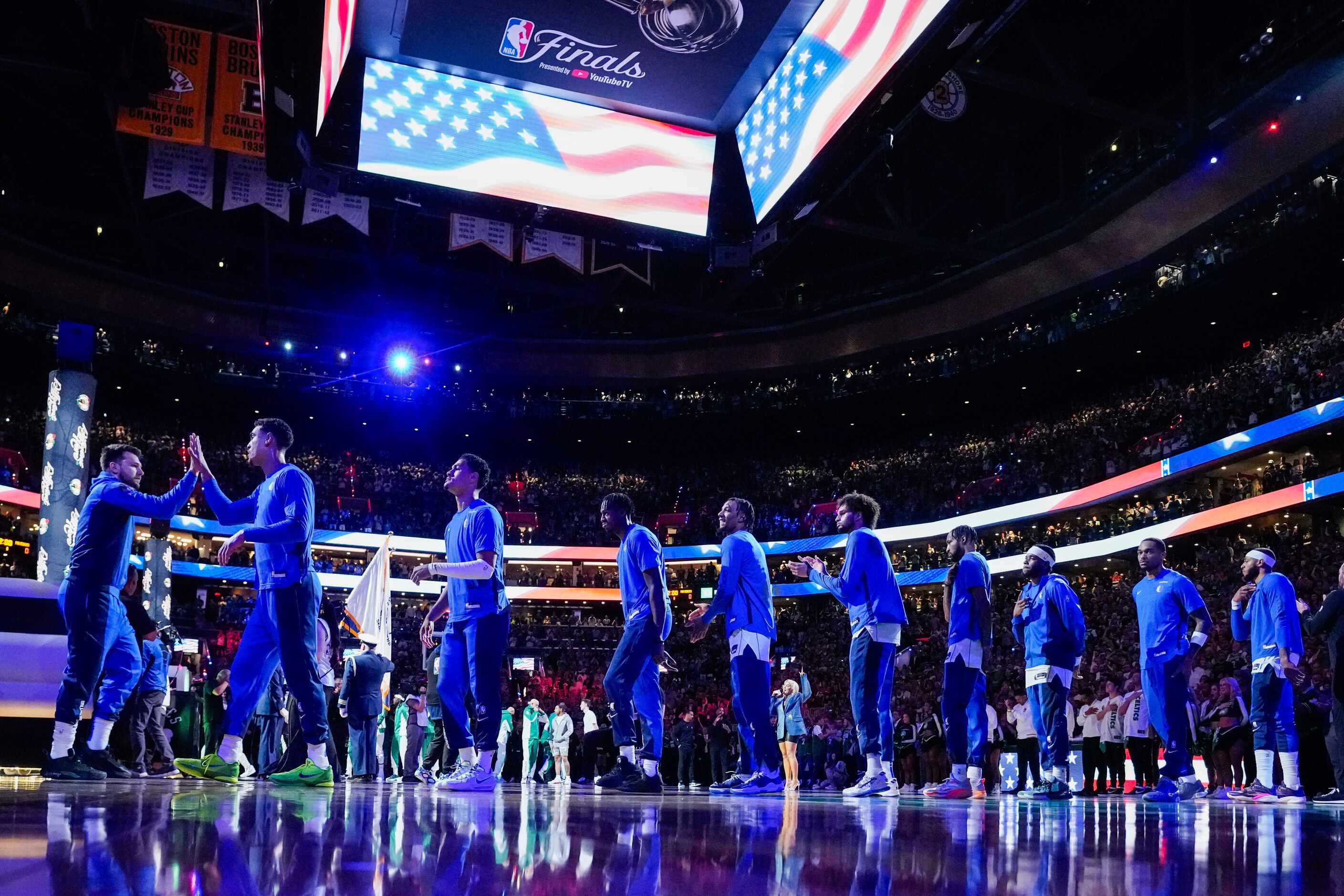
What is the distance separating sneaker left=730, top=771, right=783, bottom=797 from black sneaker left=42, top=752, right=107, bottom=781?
364cm

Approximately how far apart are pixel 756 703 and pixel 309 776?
2710mm

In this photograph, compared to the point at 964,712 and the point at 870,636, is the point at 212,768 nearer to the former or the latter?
the point at 870,636

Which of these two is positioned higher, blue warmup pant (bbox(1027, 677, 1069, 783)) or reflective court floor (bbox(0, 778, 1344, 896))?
reflective court floor (bbox(0, 778, 1344, 896))

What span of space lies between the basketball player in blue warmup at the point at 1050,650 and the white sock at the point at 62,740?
5.86 m

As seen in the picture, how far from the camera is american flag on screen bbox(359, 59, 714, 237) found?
9.39 m

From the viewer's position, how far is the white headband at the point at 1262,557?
8055 millimetres

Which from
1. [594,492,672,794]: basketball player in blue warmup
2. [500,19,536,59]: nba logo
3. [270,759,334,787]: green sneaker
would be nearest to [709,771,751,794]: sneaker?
[594,492,672,794]: basketball player in blue warmup

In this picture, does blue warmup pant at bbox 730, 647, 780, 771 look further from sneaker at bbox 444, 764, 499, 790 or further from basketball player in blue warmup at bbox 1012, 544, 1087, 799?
basketball player in blue warmup at bbox 1012, 544, 1087, 799

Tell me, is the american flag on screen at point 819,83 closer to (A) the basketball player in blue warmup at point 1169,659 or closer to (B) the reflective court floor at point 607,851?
(A) the basketball player in blue warmup at point 1169,659

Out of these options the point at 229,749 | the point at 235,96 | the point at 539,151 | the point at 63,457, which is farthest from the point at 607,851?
the point at 235,96

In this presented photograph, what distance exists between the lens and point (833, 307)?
3334 centimetres

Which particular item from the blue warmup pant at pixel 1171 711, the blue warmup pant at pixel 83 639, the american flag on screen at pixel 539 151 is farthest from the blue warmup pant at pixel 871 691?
the american flag on screen at pixel 539 151

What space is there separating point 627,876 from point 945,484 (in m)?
33.8

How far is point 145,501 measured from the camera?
5.78 m
